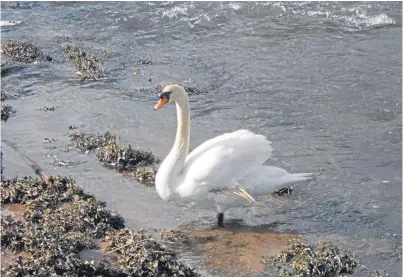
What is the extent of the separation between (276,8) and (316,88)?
19.4 ft

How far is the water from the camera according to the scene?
8398 millimetres

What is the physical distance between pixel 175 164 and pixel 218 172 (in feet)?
1.84

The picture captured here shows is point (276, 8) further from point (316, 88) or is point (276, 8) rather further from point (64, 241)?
point (64, 241)

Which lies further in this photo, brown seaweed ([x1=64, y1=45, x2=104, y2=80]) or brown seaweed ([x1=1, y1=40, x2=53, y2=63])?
brown seaweed ([x1=1, y1=40, x2=53, y2=63])

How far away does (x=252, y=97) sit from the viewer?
40.1 ft

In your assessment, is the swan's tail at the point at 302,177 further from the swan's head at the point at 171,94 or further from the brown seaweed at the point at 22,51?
the brown seaweed at the point at 22,51

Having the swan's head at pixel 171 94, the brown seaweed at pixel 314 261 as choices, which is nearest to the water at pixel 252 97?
the brown seaweed at pixel 314 261

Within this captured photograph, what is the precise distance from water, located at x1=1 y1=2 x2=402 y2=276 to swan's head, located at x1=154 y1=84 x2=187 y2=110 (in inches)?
54.3

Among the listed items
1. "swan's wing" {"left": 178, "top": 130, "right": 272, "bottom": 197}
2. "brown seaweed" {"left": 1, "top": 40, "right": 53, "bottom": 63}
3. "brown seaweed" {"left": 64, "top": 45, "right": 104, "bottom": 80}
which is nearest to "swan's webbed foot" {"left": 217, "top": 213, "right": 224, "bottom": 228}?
"swan's wing" {"left": 178, "top": 130, "right": 272, "bottom": 197}

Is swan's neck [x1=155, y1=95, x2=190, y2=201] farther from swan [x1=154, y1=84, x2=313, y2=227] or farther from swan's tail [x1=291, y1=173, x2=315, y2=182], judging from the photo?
swan's tail [x1=291, y1=173, x2=315, y2=182]

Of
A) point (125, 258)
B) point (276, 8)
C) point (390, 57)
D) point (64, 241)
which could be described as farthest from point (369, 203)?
point (276, 8)

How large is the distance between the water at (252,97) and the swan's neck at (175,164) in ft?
1.45

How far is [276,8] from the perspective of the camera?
18.0 metres

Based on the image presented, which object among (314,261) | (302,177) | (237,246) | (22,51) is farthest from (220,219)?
(22,51)
